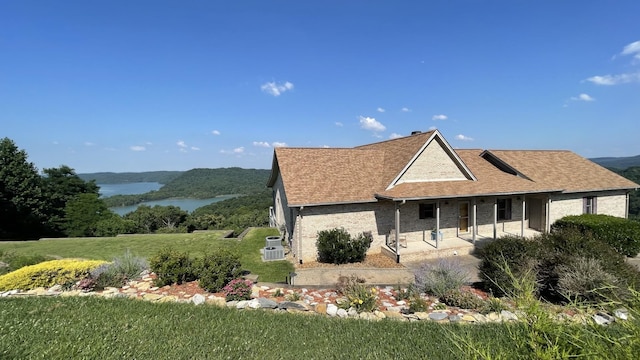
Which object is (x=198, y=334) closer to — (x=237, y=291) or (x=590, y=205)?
(x=237, y=291)

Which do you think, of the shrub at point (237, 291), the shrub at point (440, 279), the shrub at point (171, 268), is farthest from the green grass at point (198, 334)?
the shrub at point (440, 279)

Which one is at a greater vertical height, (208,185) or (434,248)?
(208,185)

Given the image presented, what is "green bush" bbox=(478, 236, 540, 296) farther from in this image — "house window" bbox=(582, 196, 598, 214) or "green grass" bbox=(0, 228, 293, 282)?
"house window" bbox=(582, 196, 598, 214)

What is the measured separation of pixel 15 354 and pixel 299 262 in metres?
10.0

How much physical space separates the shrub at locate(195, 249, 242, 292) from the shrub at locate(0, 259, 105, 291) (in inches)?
141

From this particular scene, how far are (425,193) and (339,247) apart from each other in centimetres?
492

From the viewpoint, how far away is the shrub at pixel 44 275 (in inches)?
335

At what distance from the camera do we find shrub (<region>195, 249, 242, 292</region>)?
8.61 metres

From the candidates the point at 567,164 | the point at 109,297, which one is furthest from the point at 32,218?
the point at 567,164

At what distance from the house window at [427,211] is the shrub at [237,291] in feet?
35.5

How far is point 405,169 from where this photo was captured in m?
15.4

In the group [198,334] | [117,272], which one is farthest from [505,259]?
[117,272]

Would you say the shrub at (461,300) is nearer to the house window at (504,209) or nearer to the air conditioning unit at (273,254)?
the air conditioning unit at (273,254)

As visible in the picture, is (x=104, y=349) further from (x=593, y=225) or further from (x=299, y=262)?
(x=593, y=225)
